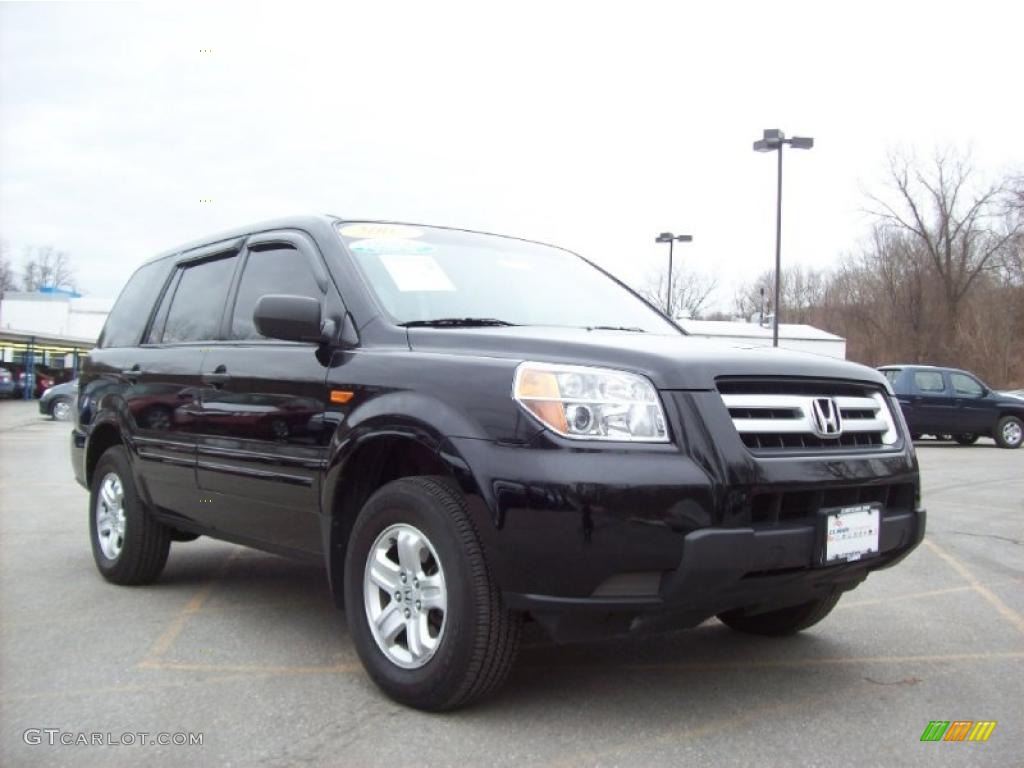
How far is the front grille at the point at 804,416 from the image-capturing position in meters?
3.19

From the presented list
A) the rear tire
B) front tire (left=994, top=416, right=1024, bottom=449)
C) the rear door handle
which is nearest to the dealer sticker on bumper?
the rear tire

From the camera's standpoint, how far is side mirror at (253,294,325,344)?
3.70 m

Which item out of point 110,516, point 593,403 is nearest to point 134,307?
point 110,516

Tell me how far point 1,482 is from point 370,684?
8.72 metres

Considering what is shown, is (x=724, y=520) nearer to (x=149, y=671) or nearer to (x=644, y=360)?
(x=644, y=360)

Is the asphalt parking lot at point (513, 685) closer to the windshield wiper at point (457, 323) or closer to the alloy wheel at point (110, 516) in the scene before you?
the alloy wheel at point (110, 516)

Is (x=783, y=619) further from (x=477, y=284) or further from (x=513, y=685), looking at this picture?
(x=477, y=284)

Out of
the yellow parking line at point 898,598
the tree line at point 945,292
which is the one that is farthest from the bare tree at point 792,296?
the yellow parking line at point 898,598

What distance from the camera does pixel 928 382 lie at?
19453 mm

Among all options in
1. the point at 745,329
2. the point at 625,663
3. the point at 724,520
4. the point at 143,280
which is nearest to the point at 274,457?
the point at 625,663

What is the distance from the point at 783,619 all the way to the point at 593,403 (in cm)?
194

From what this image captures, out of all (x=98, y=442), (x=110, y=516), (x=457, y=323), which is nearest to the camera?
(x=457, y=323)

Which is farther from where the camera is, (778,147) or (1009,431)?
(778,147)

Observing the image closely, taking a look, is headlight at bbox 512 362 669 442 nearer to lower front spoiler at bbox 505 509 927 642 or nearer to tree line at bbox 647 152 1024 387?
lower front spoiler at bbox 505 509 927 642
